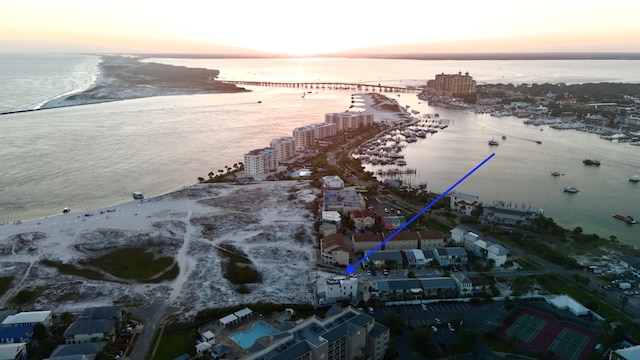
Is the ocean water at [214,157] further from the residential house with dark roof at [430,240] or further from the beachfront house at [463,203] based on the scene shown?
the residential house with dark roof at [430,240]

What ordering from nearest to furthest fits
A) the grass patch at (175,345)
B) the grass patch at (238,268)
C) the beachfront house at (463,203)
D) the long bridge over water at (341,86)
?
the grass patch at (175,345) → the grass patch at (238,268) → the beachfront house at (463,203) → the long bridge over water at (341,86)

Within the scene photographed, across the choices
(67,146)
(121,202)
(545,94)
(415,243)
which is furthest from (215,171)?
(545,94)

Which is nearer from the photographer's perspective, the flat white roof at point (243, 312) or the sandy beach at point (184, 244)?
the flat white roof at point (243, 312)

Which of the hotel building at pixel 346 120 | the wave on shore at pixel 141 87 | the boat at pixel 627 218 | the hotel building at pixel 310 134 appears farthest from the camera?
the wave on shore at pixel 141 87

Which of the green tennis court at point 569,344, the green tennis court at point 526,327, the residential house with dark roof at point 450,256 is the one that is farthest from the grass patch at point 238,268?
the green tennis court at point 569,344

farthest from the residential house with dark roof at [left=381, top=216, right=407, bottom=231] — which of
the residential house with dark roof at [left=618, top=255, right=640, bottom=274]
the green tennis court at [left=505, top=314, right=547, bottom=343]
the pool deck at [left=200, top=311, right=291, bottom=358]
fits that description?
the residential house with dark roof at [left=618, top=255, right=640, bottom=274]

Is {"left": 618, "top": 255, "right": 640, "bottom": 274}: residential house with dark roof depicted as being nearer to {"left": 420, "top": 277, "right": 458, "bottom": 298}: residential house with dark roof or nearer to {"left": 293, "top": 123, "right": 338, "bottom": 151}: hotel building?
{"left": 420, "top": 277, "right": 458, "bottom": 298}: residential house with dark roof
